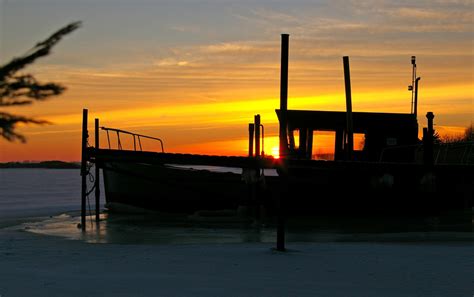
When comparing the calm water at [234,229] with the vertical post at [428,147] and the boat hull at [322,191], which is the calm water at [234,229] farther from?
the vertical post at [428,147]

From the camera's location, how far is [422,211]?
79.6 ft

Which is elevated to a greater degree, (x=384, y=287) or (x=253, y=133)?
(x=253, y=133)

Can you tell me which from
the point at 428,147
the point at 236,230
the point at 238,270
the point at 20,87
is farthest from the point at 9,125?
the point at 428,147

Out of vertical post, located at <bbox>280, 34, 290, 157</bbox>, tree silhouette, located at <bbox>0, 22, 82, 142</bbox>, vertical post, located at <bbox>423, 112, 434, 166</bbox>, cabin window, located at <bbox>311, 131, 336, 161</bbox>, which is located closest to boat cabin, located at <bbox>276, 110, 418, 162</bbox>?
cabin window, located at <bbox>311, 131, 336, 161</bbox>

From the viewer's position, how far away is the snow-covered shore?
27.4 ft

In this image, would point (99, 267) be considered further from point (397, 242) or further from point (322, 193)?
point (322, 193)

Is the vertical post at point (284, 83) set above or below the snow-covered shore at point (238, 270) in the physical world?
above

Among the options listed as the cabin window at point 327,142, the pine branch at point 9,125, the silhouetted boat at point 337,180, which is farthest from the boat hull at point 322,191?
the pine branch at point 9,125

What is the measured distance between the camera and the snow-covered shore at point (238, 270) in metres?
8.35

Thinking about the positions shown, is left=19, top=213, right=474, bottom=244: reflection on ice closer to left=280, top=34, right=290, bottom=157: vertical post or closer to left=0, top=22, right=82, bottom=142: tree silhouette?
left=280, top=34, right=290, bottom=157: vertical post

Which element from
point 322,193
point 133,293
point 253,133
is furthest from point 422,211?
point 133,293

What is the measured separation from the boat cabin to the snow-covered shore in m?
11.3

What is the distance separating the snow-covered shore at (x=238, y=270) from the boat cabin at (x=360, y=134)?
37.1 ft

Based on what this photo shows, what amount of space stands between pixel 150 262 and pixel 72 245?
12.3 ft
